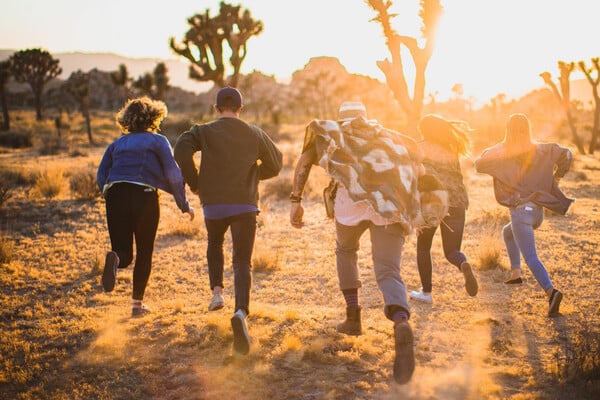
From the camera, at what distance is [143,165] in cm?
444

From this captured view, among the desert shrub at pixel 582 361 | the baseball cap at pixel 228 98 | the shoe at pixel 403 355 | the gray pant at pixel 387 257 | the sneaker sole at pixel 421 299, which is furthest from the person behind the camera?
the sneaker sole at pixel 421 299

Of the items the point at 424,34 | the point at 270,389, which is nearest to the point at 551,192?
the point at 270,389

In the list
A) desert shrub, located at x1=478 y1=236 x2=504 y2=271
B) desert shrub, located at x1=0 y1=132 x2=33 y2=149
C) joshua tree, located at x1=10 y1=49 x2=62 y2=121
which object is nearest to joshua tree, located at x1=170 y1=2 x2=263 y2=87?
desert shrub, located at x1=0 y1=132 x2=33 y2=149

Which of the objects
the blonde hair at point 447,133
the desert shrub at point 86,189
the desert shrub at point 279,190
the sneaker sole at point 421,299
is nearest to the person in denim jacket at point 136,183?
the blonde hair at point 447,133

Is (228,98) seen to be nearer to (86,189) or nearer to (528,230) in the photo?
(528,230)

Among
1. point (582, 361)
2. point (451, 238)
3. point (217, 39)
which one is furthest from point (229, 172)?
point (217, 39)

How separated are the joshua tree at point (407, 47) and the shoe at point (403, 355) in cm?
1024

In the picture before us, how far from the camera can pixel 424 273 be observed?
17.5 feet

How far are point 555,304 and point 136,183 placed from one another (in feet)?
13.1

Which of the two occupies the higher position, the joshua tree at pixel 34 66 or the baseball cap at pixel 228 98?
the joshua tree at pixel 34 66

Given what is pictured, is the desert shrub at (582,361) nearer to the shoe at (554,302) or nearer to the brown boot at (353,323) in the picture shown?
the shoe at (554,302)

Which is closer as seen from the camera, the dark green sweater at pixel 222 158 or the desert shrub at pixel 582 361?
the desert shrub at pixel 582 361

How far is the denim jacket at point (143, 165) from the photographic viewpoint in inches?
173

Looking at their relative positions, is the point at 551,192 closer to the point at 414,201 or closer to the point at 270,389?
the point at 414,201
